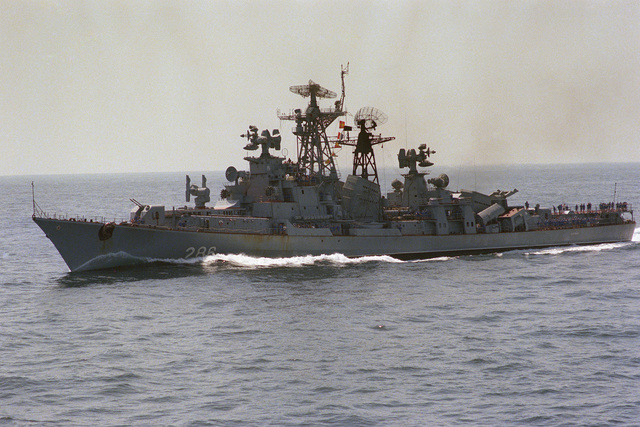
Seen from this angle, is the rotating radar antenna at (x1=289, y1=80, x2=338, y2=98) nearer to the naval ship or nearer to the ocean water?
the naval ship

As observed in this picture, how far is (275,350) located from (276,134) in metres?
26.7

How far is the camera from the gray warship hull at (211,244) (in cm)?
4619

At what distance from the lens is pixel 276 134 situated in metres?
53.2

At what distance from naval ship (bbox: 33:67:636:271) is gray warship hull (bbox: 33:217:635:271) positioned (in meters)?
0.07

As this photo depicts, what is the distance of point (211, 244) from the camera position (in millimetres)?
48125

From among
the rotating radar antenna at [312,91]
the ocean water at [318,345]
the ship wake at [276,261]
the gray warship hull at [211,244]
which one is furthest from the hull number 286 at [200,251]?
the rotating radar antenna at [312,91]

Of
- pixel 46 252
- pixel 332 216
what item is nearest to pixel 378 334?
pixel 332 216

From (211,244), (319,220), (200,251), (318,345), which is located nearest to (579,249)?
(319,220)

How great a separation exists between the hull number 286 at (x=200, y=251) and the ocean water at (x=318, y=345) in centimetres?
49

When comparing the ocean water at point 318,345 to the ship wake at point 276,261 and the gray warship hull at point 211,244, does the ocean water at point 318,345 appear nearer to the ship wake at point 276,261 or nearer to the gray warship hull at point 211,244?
the ship wake at point 276,261

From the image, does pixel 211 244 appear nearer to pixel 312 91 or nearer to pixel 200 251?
pixel 200 251

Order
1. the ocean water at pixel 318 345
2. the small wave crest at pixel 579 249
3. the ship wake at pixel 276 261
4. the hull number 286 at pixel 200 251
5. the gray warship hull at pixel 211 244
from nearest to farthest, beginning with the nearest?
the ocean water at pixel 318 345 → the gray warship hull at pixel 211 244 → the hull number 286 at pixel 200 251 → the ship wake at pixel 276 261 → the small wave crest at pixel 579 249

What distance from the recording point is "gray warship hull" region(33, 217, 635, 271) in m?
46.2

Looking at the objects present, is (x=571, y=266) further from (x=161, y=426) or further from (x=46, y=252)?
(x=46, y=252)
